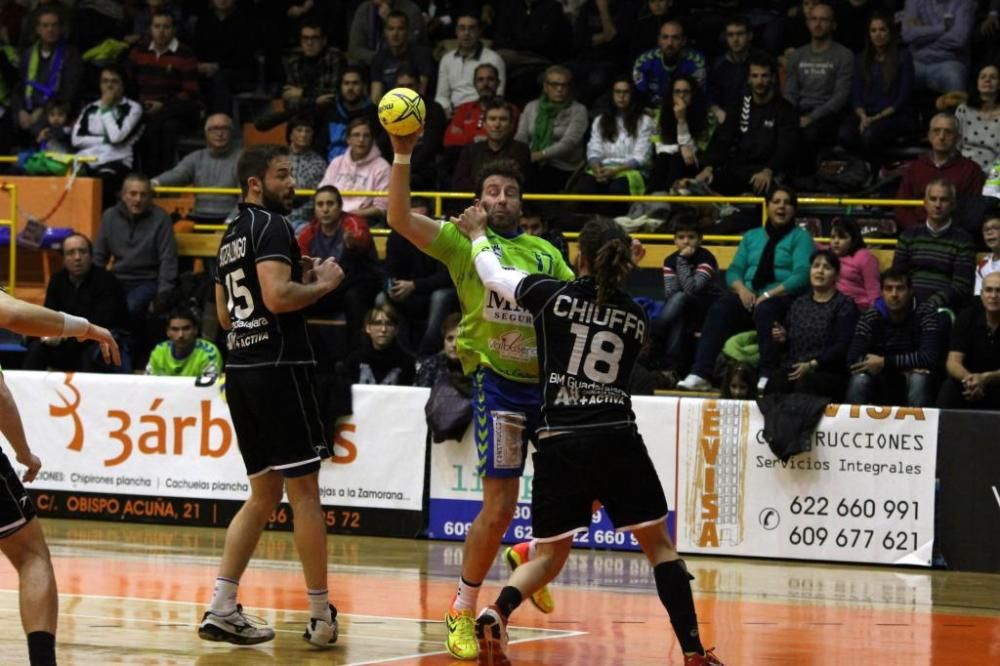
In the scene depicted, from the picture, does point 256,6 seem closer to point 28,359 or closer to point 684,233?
point 28,359

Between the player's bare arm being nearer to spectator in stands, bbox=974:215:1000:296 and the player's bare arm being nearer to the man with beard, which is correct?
the man with beard

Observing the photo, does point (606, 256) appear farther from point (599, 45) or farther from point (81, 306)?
point (599, 45)

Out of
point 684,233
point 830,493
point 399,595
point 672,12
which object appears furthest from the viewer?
point 672,12

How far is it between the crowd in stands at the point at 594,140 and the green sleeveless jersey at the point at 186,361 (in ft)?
0.21

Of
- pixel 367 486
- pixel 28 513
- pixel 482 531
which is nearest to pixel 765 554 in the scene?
pixel 367 486

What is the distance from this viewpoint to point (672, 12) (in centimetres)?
1792

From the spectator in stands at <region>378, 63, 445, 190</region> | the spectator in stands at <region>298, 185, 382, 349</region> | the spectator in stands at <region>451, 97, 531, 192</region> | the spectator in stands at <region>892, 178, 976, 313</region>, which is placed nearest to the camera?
the spectator in stands at <region>892, 178, 976, 313</region>

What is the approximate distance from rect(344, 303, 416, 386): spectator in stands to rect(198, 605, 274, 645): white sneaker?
5970mm

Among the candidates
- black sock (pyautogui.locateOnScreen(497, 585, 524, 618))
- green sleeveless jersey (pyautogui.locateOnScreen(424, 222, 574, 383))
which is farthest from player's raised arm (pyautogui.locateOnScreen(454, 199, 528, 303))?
black sock (pyautogui.locateOnScreen(497, 585, 524, 618))

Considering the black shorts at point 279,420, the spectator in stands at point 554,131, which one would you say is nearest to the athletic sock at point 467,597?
the black shorts at point 279,420

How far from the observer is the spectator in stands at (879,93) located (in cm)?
1625

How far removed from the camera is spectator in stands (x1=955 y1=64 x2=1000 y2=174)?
1544 cm

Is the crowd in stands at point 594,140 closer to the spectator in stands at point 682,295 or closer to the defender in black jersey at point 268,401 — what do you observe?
the spectator in stands at point 682,295

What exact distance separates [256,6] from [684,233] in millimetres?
7290
